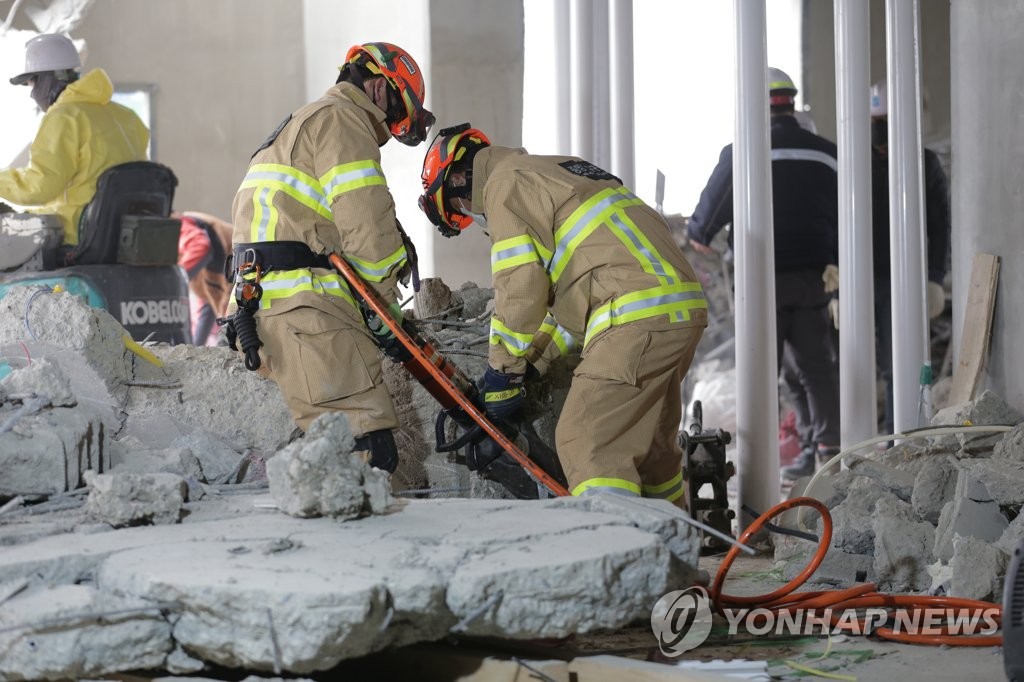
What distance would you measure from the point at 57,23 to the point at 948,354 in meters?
8.92

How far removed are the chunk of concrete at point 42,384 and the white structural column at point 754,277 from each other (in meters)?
2.90

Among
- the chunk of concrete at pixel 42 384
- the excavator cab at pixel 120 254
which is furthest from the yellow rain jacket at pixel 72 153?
the chunk of concrete at pixel 42 384

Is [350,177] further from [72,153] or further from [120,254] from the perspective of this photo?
[72,153]

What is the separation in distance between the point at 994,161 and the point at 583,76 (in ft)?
6.53

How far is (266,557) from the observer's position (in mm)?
2807

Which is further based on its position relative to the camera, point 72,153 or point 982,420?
point 72,153

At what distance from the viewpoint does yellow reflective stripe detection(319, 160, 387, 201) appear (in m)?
4.21

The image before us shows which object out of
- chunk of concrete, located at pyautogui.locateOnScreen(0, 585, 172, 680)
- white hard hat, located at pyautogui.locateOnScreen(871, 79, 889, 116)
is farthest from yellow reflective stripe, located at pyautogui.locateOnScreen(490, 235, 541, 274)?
white hard hat, located at pyautogui.locateOnScreen(871, 79, 889, 116)

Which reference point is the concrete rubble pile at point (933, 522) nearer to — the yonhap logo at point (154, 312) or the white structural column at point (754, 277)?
the white structural column at point (754, 277)

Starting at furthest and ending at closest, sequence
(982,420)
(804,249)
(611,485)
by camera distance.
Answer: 1. (804,249)
2. (982,420)
3. (611,485)

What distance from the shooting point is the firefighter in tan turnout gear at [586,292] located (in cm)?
421

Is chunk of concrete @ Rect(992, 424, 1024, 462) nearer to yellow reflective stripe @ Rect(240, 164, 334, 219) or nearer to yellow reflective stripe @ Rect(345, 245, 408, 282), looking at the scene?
yellow reflective stripe @ Rect(345, 245, 408, 282)

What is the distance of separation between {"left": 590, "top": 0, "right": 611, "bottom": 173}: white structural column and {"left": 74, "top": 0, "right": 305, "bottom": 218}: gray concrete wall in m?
7.25

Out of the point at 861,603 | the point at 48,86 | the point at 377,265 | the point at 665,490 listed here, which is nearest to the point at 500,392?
the point at 377,265
